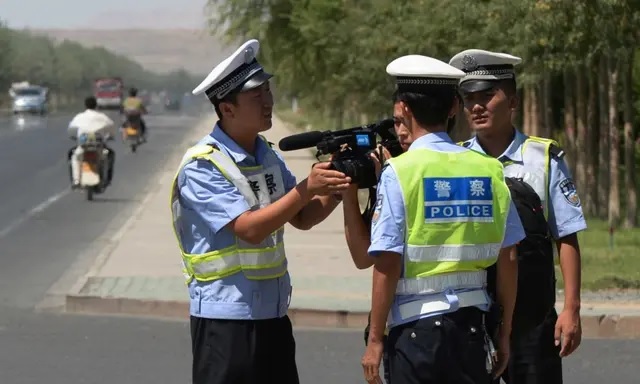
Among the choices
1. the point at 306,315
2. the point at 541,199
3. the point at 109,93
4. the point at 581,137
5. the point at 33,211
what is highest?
the point at 541,199

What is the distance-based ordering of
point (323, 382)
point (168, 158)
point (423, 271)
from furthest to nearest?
1. point (168, 158)
2. point (323, 382)
3. point (423, 271)

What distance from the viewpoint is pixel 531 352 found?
18.1ft

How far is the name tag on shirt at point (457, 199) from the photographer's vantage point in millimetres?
4555

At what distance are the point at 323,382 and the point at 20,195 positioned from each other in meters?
16.5

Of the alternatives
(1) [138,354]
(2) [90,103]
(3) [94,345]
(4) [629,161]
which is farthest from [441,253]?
(2) [90,103]

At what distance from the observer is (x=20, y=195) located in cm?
2486

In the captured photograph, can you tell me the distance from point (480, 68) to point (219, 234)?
1.21 meters

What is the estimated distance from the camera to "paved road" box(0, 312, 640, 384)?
30.7 ft

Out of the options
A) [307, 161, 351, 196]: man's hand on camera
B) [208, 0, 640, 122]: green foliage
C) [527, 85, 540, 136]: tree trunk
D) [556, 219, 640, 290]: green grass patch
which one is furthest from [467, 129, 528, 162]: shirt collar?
[527, 85, 540, 136]: tree trunk

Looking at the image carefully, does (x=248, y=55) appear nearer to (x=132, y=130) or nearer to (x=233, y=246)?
(x=233, y=246)

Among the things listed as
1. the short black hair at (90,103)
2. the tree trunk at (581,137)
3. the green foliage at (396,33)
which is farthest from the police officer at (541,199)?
the short black hair at (90,103)

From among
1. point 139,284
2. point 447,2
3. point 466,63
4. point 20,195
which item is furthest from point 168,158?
point 466,63

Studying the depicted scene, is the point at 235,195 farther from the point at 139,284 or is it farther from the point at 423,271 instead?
the point at 139,284

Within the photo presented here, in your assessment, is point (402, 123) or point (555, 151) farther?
point (555, 151)
